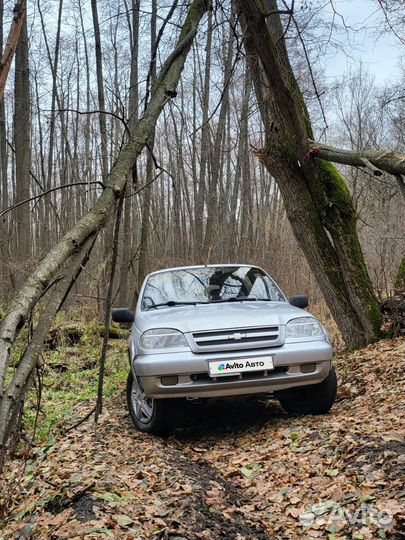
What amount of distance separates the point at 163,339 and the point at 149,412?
793 millimetres

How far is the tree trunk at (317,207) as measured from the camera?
8.60 meters

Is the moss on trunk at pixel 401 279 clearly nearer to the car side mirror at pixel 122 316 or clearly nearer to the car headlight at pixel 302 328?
the car headlight at pixel 302 328

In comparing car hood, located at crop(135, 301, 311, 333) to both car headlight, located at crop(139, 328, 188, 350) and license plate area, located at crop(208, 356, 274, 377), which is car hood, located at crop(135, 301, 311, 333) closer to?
car headlight, located at crop(139, 328, 188, 350)

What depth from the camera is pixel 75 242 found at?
224 cm

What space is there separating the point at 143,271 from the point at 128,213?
2.29 metres

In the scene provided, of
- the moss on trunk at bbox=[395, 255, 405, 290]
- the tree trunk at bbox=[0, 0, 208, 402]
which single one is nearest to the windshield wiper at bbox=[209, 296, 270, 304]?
the moss on trunk at bbox=[395, 255, 405, 290]

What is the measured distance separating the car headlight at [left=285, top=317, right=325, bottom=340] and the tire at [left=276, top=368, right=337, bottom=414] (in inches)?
17.3

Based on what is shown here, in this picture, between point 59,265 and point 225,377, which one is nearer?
point 59,265

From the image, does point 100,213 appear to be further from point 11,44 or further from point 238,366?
point 238,366

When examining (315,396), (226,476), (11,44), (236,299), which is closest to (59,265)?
(11,44)

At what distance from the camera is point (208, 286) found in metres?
6.95

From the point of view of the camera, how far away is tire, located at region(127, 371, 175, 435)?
559 centimetres

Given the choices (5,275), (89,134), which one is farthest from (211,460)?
(89,134)

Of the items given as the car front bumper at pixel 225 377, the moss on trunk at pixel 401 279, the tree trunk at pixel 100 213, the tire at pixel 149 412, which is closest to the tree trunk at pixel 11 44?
the tree trunk at pixel 100 213
